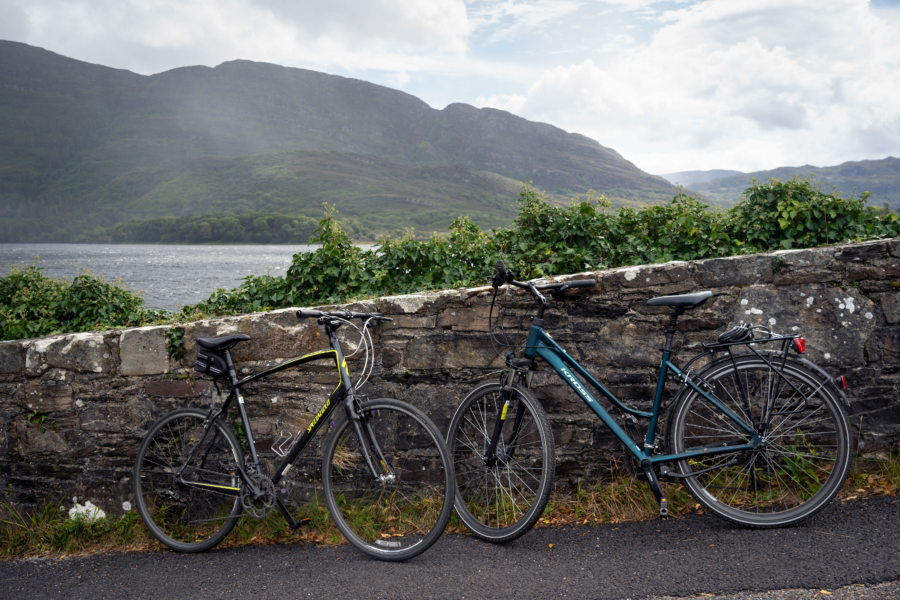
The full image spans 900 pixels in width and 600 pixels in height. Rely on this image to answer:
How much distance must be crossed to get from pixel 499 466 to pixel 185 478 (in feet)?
7.61

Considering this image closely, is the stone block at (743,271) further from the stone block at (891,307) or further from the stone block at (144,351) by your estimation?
the stone block at (144,351)

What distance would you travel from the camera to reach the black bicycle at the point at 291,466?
11.4ft

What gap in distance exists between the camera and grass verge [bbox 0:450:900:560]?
3.51 m

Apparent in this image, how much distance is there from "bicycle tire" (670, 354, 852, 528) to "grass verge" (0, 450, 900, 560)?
272 mm

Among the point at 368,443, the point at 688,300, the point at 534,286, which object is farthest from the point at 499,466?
the point at 688,300

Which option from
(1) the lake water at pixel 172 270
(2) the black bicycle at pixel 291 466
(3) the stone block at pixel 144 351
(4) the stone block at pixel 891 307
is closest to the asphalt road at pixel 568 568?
(2) the black bicycle at pixel 291 466

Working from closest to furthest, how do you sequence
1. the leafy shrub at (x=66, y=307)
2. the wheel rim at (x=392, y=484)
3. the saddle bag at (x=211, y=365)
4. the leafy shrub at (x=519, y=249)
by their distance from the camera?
1. the wheel rim at (x=392, y=484)
2. the saddle bag at (x=211, y=365)
3. the leafy shrub at (x=519, y=249)
4. the leafy shrub at (x=66, y=307)

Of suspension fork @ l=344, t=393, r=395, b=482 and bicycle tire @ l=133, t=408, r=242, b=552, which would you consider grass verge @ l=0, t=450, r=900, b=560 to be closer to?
bicycle tire @ l=133, t=408, r=242, b=552

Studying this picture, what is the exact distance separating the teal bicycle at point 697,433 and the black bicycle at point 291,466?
0.38 meters

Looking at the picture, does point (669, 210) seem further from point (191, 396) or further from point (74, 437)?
point (74, 437)

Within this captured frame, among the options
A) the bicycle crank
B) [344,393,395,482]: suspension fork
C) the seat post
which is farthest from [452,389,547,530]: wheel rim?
the bicycle crank

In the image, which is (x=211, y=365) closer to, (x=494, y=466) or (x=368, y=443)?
(x=368, y=443)

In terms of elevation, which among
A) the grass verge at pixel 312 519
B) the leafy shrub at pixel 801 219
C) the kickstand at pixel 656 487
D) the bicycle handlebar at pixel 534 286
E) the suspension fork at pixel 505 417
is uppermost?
the leafy shrub at pixel 801 219

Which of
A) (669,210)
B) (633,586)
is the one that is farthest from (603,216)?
(633,586)
